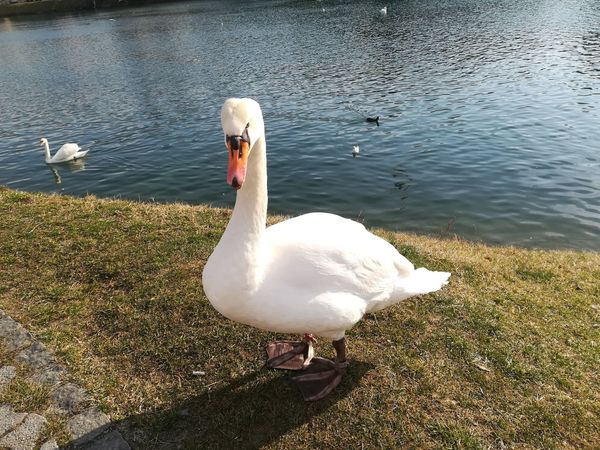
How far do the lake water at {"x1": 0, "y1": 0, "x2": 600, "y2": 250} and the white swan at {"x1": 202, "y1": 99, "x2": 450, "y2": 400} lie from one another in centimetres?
831

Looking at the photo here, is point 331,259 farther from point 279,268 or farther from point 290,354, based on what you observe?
point 290,354

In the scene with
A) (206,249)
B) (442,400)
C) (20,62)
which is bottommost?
(442,400)

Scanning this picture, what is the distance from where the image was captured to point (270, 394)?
4.60 m

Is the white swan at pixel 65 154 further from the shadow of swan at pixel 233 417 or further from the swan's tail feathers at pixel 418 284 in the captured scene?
the swan's tail feathers at pixel 418 284

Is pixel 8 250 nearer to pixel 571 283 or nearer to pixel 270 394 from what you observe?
pixel 270 394

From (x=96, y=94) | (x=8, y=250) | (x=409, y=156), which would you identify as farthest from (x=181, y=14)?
(x=8, y=250)

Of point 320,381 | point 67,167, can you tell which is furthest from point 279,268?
point 67,167

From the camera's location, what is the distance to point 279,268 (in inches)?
158

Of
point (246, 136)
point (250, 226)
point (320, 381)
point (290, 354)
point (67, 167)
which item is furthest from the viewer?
point (67, 167)

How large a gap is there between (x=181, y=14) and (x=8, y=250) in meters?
63.7

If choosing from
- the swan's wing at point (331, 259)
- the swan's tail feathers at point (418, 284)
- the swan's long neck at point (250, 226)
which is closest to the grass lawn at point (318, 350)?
the swan's tail feathers at point (418, 284)

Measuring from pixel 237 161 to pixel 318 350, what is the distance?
268 cm

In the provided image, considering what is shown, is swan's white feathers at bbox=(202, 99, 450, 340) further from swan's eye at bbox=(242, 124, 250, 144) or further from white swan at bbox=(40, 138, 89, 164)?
white swan at bbox=(40, 138, 89, 164)

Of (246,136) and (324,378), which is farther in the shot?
(324,378)
